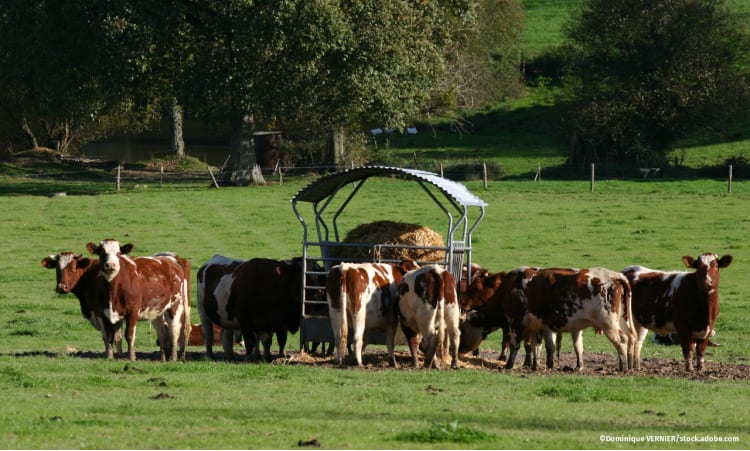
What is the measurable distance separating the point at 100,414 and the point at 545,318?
823 centimetres

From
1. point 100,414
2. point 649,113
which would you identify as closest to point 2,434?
point 100,414

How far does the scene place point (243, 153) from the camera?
2037 inches

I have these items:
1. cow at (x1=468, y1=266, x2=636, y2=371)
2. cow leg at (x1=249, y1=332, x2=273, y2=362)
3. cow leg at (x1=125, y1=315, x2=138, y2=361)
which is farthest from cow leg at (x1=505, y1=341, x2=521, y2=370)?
cow leg at (x1=125, y1=315, x2=138, y2=361)

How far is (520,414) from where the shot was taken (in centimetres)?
1377

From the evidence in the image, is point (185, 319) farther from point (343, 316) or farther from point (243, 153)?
point (243, 153)

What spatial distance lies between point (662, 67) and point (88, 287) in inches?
1879

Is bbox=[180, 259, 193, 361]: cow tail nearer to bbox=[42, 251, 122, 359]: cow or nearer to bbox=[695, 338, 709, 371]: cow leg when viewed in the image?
bbox=[42, 251, 122, 359]: cow

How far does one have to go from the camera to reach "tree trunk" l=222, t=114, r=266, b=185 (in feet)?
169

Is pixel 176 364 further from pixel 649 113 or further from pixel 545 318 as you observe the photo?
pixel 649 113

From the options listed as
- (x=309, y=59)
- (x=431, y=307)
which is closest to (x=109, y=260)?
(x=431, y=307)

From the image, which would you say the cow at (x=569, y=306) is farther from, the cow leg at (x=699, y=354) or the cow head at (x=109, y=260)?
the cow head at (x=109, y=260)

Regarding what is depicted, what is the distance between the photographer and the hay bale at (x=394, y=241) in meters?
21.1

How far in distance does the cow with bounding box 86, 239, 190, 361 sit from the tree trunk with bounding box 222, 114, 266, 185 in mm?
30906

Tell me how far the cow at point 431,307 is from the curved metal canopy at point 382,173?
2.01 meters
